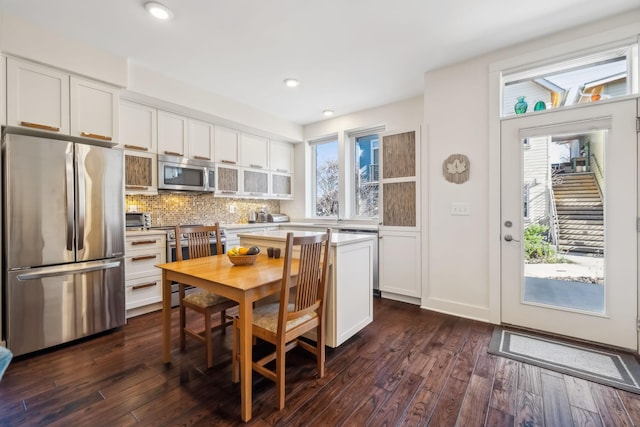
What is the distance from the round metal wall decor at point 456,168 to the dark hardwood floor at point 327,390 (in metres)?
1.59

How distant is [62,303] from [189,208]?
1899 millimetres

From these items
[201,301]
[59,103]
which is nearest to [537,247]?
[201,301]

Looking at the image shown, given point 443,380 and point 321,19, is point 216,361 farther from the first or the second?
point 321,19

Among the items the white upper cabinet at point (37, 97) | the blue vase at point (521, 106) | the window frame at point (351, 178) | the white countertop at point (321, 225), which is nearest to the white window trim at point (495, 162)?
the blue vase at point (521, 106)

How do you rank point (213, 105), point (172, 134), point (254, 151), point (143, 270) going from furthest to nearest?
point (254, 151), point (213, 105), point (172, 134), point (143, 270)

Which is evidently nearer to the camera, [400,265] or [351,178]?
[400,265]

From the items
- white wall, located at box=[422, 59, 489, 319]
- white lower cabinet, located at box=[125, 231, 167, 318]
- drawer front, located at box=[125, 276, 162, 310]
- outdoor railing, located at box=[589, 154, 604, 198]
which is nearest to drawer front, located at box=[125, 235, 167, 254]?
white lower cabinet, located at box=[125, 231, 167, 318]

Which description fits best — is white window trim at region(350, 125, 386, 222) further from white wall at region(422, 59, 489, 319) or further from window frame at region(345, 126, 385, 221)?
white wall at region(422, 59, 489, 319)

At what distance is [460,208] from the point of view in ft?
9.93

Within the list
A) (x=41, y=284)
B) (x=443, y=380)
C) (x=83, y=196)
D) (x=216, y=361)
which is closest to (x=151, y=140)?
(x=83, y=196)

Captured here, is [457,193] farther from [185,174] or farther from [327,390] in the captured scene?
[185,174]

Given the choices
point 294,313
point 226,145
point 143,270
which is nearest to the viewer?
point 294,313

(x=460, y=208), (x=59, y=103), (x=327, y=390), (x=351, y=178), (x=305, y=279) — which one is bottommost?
(x=327, y=390)

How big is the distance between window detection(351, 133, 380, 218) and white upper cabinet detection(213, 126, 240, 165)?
1.92 m
